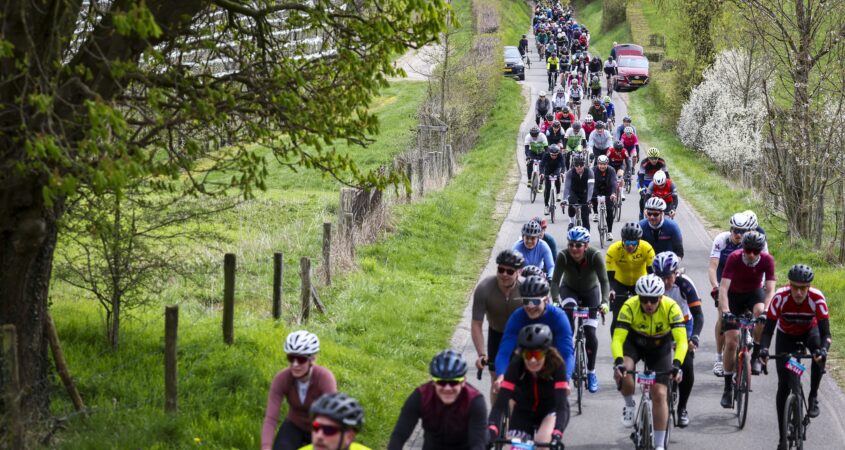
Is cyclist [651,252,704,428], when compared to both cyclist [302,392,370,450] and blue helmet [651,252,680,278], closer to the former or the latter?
blue helmet [651,252,680,278]

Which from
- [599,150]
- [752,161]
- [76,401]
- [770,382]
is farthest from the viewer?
[752,161]

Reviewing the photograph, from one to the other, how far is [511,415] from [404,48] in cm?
379

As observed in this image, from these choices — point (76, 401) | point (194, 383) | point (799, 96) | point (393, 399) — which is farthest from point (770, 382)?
point (799, 96)

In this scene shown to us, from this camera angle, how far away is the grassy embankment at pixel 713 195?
19.3 m

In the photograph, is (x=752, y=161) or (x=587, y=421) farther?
(x=752, y=161)

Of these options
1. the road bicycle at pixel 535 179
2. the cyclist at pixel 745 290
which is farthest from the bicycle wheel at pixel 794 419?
the road bicycle at pixel 535 179

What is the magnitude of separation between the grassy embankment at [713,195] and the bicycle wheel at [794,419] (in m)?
6.16

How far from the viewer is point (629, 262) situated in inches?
523

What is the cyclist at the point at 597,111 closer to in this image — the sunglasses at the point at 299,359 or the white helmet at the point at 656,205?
the white helmet at the point at 656,205

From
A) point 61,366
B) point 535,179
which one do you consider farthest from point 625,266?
point 535,179

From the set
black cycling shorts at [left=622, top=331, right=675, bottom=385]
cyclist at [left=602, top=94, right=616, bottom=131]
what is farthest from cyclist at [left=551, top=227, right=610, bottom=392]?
cyclist at [left=602, top=94, right=616, bottom=131]

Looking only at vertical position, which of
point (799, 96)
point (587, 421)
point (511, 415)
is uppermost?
point (799, 96)

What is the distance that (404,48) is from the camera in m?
11.0

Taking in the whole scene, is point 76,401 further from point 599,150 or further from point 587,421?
point 599,150
